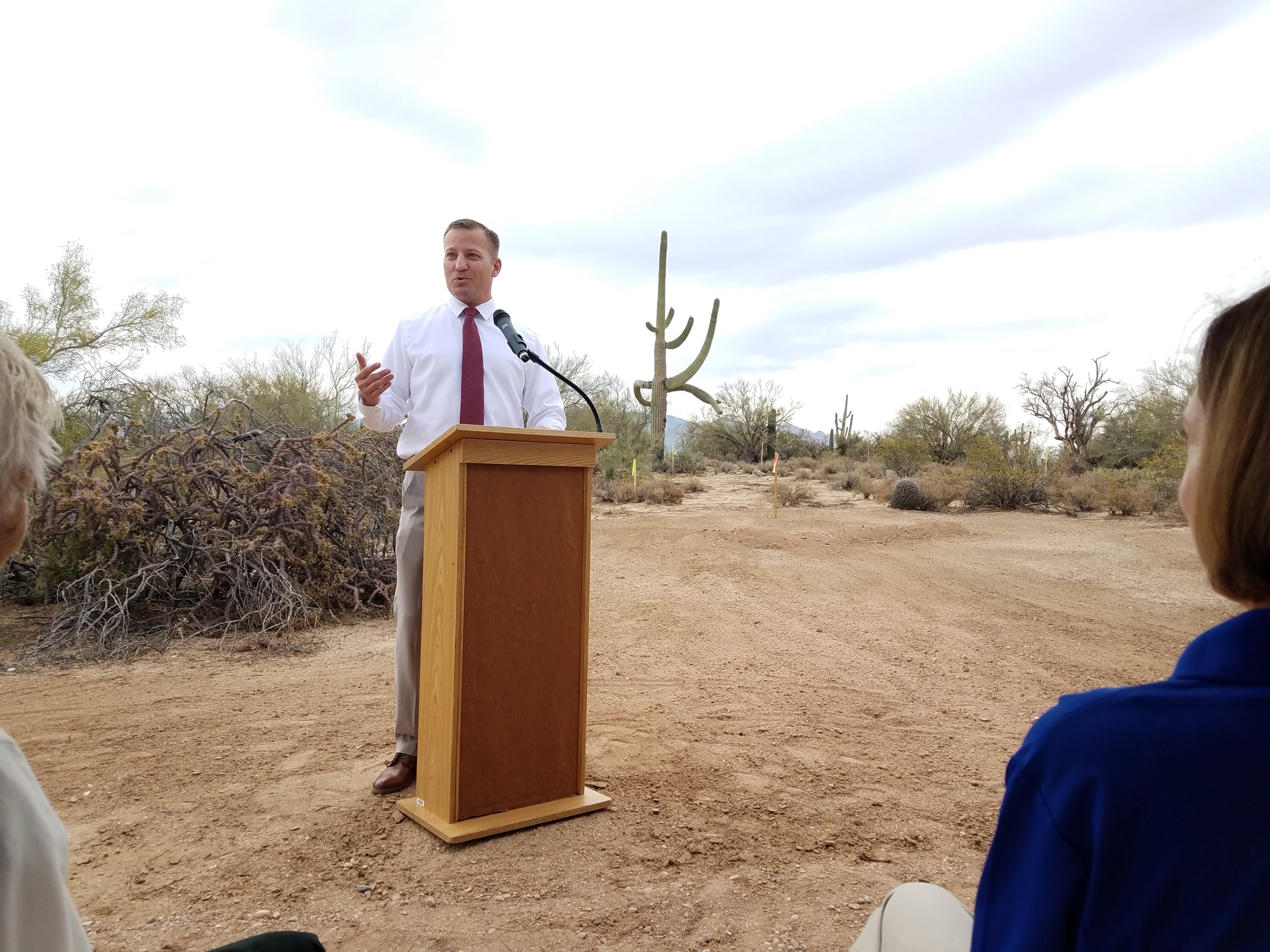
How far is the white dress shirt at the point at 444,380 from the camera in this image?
3674 millimetres

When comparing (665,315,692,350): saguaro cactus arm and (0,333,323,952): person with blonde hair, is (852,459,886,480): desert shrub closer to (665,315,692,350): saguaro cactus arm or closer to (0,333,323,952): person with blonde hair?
(665,315,692,350): saguaro cactus arm

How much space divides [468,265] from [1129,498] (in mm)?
14477

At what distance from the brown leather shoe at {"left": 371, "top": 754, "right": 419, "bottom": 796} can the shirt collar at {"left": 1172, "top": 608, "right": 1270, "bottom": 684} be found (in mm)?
3158

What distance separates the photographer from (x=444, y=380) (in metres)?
3.69

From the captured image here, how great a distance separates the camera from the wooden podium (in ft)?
10.0

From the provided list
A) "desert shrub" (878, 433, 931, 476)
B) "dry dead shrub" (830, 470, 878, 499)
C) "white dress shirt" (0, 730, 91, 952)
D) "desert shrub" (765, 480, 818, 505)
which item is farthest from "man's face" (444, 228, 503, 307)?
"desert shrub" (878, 433, 931, 476)

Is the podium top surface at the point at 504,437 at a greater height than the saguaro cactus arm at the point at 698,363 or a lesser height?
lesser

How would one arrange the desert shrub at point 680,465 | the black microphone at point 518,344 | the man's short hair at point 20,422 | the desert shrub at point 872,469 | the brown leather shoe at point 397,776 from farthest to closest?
the desert shrub at point 680,465 → the desert shrub at point 872,469 → the brown leather shoe at point 397,776 → the black microphone at point 518,344 → the man's short hair at point 20,422

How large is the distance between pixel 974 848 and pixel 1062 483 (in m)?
15.4

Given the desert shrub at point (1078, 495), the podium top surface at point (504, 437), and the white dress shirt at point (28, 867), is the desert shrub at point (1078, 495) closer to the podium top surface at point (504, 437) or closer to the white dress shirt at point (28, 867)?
the podium top surface at point (504, 437)

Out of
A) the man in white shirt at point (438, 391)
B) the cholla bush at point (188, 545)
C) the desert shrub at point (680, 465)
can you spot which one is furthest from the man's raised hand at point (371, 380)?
the desert shrub at point (680, 465)

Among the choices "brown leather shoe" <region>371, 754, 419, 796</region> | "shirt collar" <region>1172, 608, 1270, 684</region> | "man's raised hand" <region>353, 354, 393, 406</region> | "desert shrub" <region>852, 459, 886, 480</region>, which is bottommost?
"brown leather shoe" <region>371, 754, 419, 796</region>

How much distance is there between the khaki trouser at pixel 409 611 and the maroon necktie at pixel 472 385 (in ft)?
1.06

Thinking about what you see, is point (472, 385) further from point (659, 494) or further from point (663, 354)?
point (663, 354)
